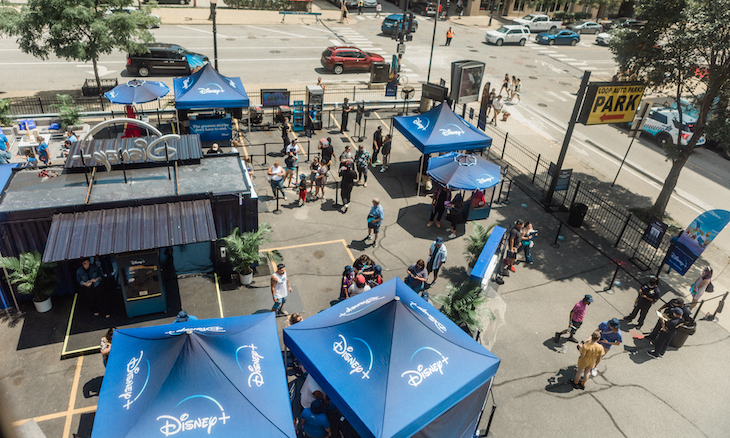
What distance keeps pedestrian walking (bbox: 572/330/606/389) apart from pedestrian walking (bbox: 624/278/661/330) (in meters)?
2.82

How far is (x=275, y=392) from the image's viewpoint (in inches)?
308

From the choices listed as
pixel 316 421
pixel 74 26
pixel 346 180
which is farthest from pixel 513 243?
pixel 74 26

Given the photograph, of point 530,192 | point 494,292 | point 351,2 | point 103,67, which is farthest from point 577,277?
point 351,2

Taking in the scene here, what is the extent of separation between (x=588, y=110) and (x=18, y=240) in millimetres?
17453

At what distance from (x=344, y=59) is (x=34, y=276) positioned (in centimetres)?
2512

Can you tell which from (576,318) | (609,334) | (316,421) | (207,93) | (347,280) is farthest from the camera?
(207,93)

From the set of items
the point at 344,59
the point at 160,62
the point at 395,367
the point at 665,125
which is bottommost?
the point at 665,125

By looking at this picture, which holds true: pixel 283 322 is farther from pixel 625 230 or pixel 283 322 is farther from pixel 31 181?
pixel 625 230

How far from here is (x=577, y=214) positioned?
17078 millimetres

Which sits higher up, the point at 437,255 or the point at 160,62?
the point at 160,62

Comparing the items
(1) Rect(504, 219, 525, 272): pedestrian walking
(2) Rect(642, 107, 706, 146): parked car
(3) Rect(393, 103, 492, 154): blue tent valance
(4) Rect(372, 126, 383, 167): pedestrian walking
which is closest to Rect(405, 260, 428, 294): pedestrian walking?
(1) Rect(504, 219, 525, 272): pedestrian walking

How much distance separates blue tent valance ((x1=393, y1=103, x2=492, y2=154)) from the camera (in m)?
17.4

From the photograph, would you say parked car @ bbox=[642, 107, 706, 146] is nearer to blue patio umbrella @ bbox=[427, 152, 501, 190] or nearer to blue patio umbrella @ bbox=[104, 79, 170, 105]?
blue patio umbrella @ bbox=[427, 152, 501, 190]

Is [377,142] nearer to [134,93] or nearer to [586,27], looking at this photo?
[134,93]
